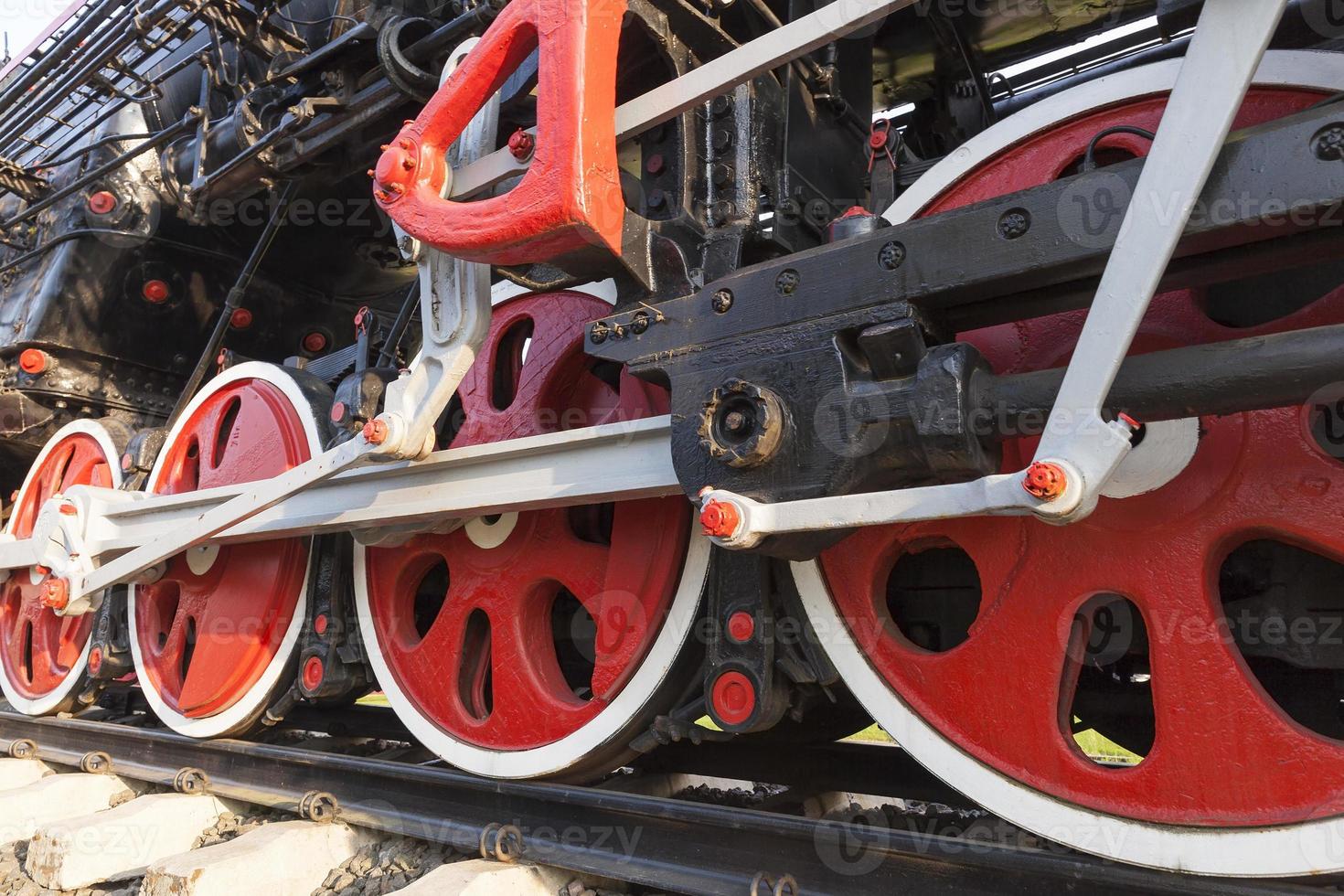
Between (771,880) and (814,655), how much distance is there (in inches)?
14.4

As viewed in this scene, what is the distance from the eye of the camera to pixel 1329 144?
38.9 inches

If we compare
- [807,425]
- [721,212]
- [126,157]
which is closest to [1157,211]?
[807,425]

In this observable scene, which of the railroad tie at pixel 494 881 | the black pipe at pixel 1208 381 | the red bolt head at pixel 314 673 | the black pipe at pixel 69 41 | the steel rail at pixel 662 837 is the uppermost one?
the black pipe at pixel 69 41

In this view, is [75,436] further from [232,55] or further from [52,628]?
[232,55]

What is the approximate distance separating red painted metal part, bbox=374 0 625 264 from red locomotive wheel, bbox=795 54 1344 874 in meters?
0.59

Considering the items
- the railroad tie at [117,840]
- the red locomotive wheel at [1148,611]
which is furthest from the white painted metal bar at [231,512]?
the red locomotive wheel at [1148,611]

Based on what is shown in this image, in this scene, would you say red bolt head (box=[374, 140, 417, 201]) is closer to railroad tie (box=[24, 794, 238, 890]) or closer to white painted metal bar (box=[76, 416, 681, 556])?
white painted metal bar (box=[76, 416, 681, 556])

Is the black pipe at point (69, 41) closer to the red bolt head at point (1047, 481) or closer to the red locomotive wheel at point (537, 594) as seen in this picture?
the red locomotive wheel at point (537, 594)

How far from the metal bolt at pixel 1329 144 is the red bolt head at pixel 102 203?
3.63 meters

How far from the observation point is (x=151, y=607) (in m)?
2.85

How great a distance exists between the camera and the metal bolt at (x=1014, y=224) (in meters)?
1.18

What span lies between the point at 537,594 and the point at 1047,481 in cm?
128

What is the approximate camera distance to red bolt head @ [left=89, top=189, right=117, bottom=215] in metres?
3.23

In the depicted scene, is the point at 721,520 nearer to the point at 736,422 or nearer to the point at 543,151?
the point at 736,422
